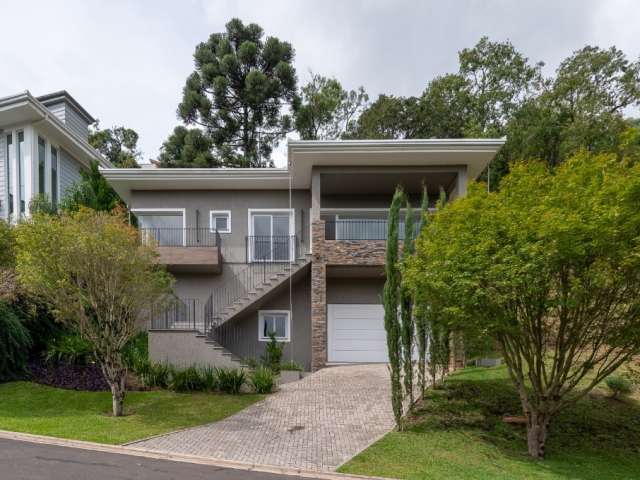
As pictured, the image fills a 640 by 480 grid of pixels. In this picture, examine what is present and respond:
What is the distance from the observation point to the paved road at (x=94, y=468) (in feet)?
21.4

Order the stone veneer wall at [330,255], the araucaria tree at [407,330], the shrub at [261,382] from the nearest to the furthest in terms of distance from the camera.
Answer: the araucaria tree at [407,330] → the shrub at [261,382] → the stone veneer wall at [330,255]

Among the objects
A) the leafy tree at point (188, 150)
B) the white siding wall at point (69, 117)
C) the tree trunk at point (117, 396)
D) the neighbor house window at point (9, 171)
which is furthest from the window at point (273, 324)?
the leafy tree at point (188, 150)

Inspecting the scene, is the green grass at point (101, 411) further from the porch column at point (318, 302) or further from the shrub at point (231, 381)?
the porch column at point (318, 302)

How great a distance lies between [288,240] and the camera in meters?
17.7

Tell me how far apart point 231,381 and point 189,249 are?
19.8 ft

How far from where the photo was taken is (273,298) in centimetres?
1703

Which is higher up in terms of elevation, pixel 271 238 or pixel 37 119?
pixel 37 119

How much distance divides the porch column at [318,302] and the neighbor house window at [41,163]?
12419 millimetres

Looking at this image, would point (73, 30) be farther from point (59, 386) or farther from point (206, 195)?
point (59, 386)

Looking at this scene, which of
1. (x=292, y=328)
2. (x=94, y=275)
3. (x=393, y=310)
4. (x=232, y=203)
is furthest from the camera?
(x=232, y=203)

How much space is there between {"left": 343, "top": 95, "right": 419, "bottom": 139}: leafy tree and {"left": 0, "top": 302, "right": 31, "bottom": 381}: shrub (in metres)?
24.8

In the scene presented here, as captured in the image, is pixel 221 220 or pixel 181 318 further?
pixel 221 220

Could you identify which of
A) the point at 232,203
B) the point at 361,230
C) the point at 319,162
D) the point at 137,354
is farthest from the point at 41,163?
the point at 361,230

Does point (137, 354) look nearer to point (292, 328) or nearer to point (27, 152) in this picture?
point (292, 328)
